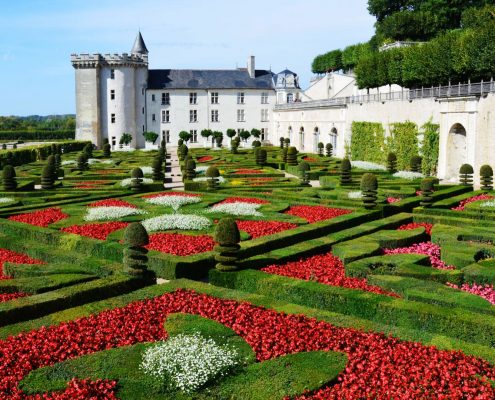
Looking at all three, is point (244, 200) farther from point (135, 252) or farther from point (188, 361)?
point (188, 361)

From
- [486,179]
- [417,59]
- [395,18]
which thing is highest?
[395,18]

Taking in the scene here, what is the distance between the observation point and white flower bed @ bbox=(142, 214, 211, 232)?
1677 centimetres

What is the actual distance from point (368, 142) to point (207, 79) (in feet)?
111

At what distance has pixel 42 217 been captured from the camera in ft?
61.2

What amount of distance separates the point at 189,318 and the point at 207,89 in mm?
64274

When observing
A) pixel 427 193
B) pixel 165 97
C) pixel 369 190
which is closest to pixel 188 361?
pixel 369 190

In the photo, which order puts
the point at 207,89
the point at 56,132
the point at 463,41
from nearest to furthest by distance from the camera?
the point at 463,41, the point at 207,89, the point at 56,132

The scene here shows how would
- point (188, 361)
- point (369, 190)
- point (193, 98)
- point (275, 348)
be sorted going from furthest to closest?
point (193, 98)
point (369, 190)
point (275, 348)
point (188, 361)

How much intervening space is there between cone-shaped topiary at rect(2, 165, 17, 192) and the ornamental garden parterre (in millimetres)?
4279

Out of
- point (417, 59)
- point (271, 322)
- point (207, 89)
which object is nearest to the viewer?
point (271, 322)

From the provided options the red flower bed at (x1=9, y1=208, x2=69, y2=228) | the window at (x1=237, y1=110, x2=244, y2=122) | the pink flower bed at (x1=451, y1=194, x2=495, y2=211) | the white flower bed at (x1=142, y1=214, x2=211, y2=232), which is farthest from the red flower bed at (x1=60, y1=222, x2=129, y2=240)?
the window at (x1=237, y1=110, x2=244, y2=122)

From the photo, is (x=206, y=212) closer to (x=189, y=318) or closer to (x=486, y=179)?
(x=189, y=318)

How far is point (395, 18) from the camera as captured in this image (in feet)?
199

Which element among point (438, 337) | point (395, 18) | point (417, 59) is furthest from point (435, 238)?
point (395, 18)
